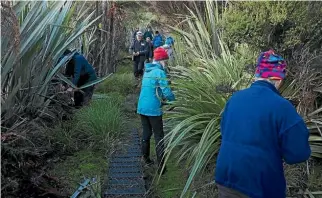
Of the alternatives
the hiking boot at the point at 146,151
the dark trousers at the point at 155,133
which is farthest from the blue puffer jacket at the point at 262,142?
the hiking boot at the point at 146,151

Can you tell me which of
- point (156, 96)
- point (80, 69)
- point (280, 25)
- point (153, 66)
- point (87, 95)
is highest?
point (280, 25)

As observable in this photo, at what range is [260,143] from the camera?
289 cm

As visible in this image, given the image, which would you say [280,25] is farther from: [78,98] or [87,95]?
[78,98]

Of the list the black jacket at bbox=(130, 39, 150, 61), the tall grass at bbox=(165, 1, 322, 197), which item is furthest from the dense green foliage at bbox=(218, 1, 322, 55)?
the black jacket at bbox=(130, 39, 150, 61)

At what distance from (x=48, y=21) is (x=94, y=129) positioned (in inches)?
91.0

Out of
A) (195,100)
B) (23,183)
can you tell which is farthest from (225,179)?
(195,100)

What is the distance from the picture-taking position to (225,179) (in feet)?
10.1

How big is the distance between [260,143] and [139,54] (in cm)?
1269

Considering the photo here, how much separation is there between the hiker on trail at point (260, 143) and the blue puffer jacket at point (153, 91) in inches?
99.9

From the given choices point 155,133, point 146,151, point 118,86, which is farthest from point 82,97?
point 118,86

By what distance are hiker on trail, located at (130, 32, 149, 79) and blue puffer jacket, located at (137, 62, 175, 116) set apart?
8950mm

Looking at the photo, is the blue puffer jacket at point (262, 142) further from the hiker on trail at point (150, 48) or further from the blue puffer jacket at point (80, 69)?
the hiker on trail at point (150, 48)

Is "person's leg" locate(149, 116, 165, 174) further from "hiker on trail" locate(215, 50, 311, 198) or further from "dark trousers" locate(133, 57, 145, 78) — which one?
"dark trousers" locate(133, 57, 145, 78)

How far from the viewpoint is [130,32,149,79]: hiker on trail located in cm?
1510
